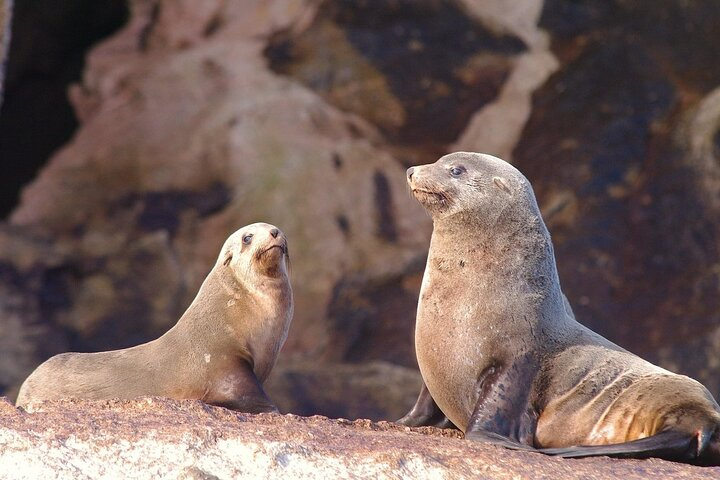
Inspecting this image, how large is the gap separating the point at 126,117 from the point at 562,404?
→ 9.97 meters

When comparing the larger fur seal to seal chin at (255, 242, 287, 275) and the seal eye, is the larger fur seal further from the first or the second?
seal chin at (255, 242, 287, 275)

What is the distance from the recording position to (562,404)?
20.4ft

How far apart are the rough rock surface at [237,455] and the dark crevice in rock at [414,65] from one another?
9.46 metres

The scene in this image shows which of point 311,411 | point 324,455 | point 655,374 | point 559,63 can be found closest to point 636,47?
point 559,63

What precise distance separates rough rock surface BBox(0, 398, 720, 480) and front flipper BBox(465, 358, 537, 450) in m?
0.61

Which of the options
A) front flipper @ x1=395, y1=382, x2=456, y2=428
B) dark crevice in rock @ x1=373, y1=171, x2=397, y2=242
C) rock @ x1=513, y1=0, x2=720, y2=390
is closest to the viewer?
front flipper @ x1=395, y1=382, x2=456, y2=428

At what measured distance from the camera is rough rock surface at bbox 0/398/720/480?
4.69 m

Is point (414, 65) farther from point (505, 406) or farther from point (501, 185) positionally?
point (505, 406)

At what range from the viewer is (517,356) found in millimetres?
6262

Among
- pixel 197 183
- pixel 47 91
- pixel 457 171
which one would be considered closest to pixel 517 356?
pixel 457 171

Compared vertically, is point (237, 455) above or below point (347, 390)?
above

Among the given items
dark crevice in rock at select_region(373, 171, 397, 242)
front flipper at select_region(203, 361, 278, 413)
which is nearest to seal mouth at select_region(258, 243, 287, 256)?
front flipper at select_region(203, 361, 278, 413)

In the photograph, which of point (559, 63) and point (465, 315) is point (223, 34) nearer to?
point (559, 63)

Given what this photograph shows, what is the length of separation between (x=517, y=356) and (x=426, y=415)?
40.8 inches
